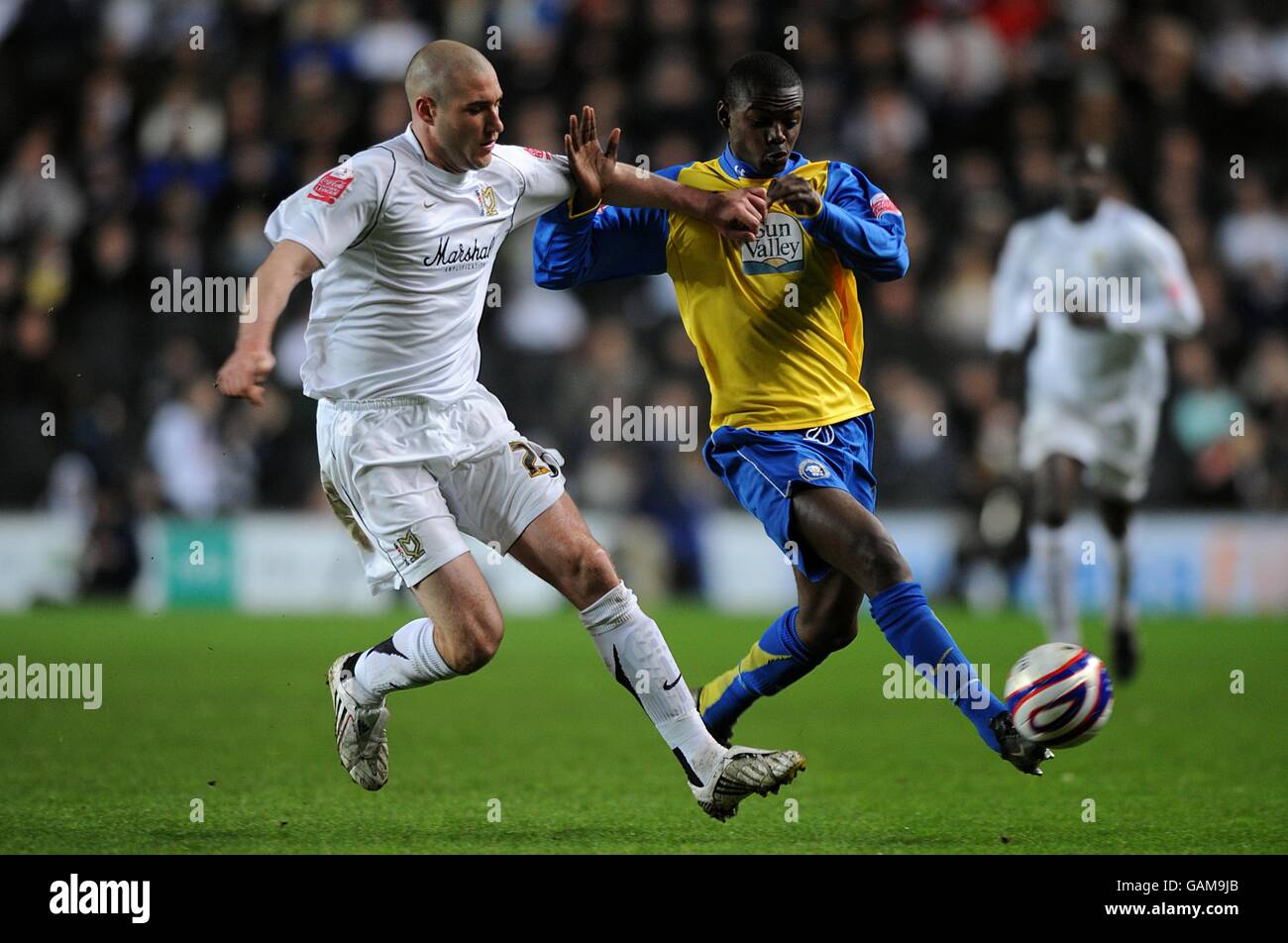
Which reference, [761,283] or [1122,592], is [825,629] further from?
[1122,592]

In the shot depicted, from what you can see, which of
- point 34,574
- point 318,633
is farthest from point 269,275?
point 34,574

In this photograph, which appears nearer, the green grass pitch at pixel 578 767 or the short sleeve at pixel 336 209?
the short sleeve at pixel 336 209

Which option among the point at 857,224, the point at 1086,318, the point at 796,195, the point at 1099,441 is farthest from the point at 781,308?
the point at 1099,441

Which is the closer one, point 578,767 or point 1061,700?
point 1061,700

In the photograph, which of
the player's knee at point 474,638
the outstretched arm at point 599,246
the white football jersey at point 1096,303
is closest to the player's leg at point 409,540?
the player's knee at point 474,638

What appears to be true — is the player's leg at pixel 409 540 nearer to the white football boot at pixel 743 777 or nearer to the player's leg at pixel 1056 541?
the white football boot at pixel 743 777

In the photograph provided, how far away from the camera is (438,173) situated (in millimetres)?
5301

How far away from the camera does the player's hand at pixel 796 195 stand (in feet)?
17.2

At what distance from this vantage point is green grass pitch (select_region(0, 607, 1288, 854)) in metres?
5.25
